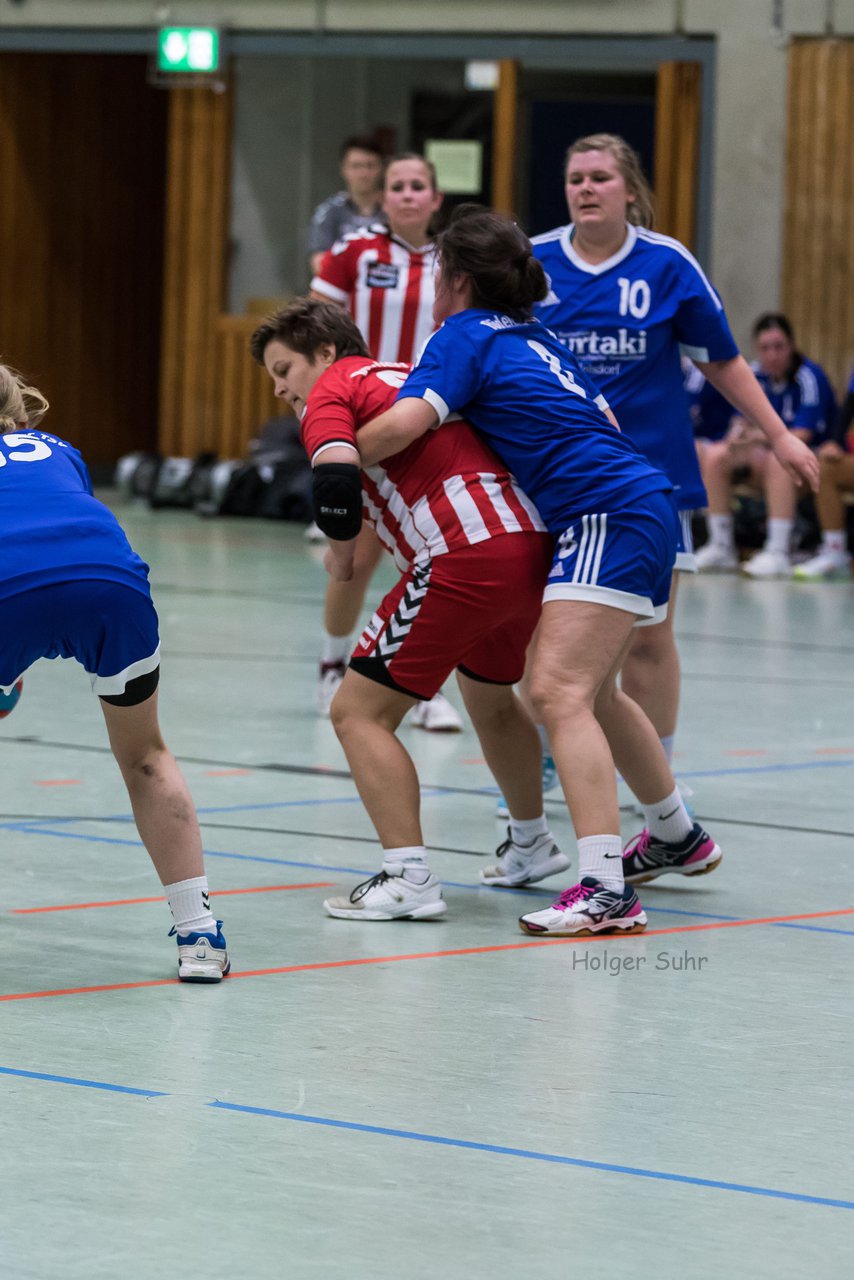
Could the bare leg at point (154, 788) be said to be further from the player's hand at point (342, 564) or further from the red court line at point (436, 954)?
the player's hand at point (342, 564)

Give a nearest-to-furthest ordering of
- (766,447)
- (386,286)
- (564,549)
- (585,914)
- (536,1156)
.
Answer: (536,1156) < (585,914) < (564,549) < (386,286) < (766,447)

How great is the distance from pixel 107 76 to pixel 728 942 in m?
17.4

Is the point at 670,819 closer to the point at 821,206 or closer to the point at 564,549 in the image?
the point at 564,549

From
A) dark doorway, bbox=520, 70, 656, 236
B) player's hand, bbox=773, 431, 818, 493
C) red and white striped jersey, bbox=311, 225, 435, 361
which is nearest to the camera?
player's hand, bbox=773, 431, 818, 493

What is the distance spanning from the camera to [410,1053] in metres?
3.53

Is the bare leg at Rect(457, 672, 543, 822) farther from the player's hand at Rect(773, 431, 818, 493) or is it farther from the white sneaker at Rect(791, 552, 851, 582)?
the white sneaker at Rect(791, 552, 851, 582)

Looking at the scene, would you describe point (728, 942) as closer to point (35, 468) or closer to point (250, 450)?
point (35, 468)

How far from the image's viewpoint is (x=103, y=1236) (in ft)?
8.70

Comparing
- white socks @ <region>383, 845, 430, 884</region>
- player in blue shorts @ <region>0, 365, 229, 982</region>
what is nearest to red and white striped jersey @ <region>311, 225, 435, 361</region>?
white socks @ <region>383, 845, 430, 884</region>

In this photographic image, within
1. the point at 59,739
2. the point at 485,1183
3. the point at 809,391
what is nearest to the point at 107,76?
the point at 809,391

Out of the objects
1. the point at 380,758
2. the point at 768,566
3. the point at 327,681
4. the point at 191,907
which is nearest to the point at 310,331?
the point at 380,758

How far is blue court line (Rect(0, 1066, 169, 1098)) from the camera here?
325 cm

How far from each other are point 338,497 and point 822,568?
383 inches

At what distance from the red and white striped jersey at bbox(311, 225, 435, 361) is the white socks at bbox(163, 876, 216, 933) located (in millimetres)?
4379
